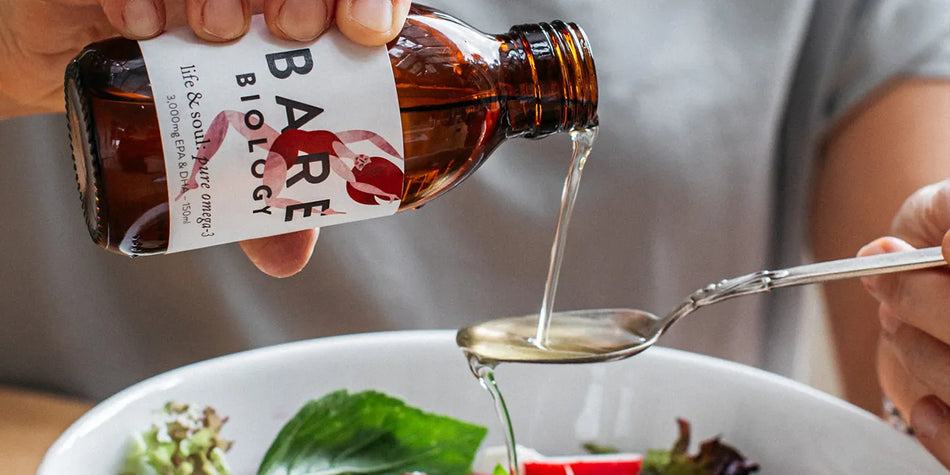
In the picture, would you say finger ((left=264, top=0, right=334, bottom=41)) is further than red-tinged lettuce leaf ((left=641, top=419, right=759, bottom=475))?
No

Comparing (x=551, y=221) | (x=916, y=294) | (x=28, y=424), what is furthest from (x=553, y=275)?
(x=28, y=424)

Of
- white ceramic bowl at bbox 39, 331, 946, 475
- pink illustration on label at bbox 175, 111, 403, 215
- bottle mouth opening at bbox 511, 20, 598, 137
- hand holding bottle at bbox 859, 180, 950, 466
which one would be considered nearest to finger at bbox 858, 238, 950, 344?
hand holding bottle at bbox 859, 180, 950, 466

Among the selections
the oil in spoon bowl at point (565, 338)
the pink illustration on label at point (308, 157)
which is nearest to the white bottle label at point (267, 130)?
the pink illustration on label at point (308, 157)

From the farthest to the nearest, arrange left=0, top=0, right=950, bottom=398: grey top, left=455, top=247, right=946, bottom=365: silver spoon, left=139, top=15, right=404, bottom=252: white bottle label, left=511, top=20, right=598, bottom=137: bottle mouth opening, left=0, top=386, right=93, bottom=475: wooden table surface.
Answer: left=0, top=0, right=950, bottom=398: grey top → left=0, top=386, right=93, bottom=475: wooden table surface → left=455, top=247, right=946, bottom=365: silver spoon → left=511, top=20, right=598, bottom=137: bottle mouth opening → left=139, top=15, right=404, bottom=252: white bottle label

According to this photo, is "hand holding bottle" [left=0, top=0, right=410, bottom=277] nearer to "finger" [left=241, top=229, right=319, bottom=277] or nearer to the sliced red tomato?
"finger" [left=241, top=229, right=319, bottom=277]

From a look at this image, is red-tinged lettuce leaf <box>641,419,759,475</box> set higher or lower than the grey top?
lower

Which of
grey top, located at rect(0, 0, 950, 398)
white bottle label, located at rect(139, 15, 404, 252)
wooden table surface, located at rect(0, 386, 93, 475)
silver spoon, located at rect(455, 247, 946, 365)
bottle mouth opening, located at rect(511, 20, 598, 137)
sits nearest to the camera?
white bottle label, located at rect(139, 15, 404, 252)

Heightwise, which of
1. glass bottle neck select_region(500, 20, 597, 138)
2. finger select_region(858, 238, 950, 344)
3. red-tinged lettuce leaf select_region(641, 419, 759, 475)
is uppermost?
glass bottle neck select_region(500, 20, 597, 138)
